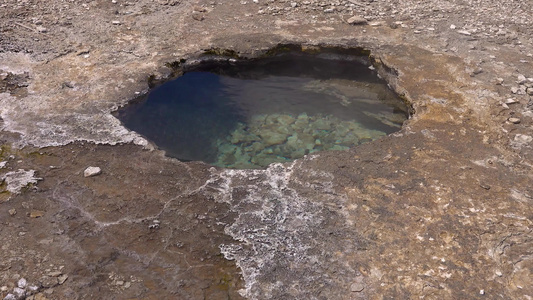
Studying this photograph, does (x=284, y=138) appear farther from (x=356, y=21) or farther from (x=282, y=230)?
(x=356, y=21)

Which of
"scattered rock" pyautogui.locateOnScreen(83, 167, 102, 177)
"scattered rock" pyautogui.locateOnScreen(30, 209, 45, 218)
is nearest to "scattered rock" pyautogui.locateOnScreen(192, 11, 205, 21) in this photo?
"scattered rock" pyautogui.locateOnScreen(83, 167, 102, 177)

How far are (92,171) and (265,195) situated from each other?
4.14 feet

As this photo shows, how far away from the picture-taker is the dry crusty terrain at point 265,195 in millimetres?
2590

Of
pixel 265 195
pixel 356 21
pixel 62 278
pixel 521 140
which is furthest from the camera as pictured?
pixel 356 21

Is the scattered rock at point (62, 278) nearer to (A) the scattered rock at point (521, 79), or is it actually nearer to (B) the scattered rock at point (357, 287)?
(B) the scattered rock at point (357, 287)

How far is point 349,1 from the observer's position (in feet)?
19.4

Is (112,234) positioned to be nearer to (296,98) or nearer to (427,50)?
(296,98)

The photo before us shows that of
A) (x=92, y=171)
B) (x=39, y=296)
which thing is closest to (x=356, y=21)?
(x=92, y=171)

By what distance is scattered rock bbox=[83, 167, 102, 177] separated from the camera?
10.8ft

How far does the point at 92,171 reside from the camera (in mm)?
3297

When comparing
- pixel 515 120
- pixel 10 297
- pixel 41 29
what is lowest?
pixel 10 297

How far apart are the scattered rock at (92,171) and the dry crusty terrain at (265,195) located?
4 cm

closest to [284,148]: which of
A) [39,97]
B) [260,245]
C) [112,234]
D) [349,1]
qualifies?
[260,245]

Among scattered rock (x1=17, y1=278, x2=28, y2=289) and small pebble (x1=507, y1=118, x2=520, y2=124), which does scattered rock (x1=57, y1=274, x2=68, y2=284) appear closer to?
scattered rock (x1=17, y1=278, x2=28, y2=289)
